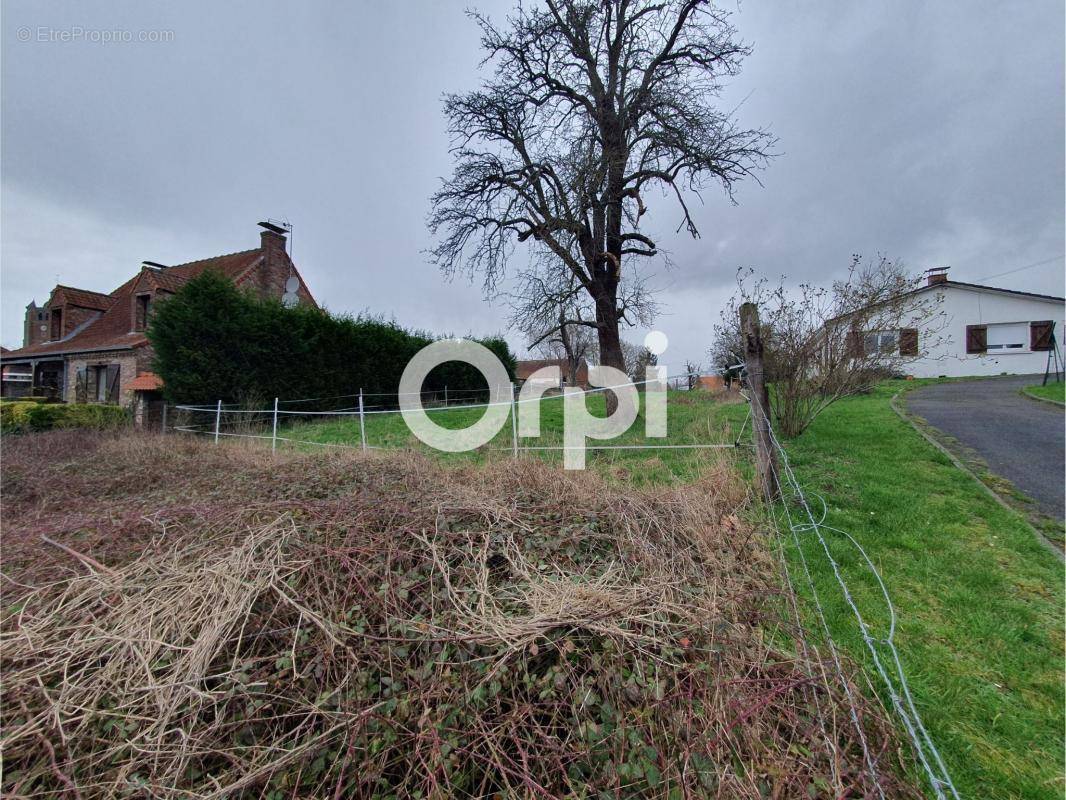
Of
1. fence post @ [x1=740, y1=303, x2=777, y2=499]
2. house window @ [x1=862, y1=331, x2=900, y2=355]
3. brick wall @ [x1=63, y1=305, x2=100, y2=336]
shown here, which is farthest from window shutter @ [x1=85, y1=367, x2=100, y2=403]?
house window @ [x1=862, y1=331, x2=900, y2=355]

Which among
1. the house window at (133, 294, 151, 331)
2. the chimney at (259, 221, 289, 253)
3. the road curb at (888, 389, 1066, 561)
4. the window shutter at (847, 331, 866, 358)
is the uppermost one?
the chimney at (259, 221, 289, 253)

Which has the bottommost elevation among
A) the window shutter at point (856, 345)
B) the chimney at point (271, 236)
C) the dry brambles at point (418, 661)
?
the dry brambles at point (418, 661)

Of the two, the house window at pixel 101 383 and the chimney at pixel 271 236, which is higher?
the chimney at pixel 271 236

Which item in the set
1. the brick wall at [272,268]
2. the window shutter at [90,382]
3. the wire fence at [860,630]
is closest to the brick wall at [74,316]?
the window shutter at [90,382]

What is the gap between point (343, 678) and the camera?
1990 mm

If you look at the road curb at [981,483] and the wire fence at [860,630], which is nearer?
the wire fence at [860,630]

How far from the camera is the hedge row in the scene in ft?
35.3

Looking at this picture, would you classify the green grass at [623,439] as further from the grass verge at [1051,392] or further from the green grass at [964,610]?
the grass verge at [1051,392]

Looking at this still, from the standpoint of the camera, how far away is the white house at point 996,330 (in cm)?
1805

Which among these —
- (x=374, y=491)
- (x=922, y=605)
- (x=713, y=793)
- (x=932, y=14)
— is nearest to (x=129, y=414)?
(x=374, y=491)

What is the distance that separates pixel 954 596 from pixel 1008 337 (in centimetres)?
2551

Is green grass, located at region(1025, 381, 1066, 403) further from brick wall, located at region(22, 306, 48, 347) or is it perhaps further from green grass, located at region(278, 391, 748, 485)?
brick wall, located at region(22, 306, 48, 347)

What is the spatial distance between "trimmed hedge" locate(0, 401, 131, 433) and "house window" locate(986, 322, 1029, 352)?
110 feet

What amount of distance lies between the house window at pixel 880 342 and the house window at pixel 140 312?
2121 cm
